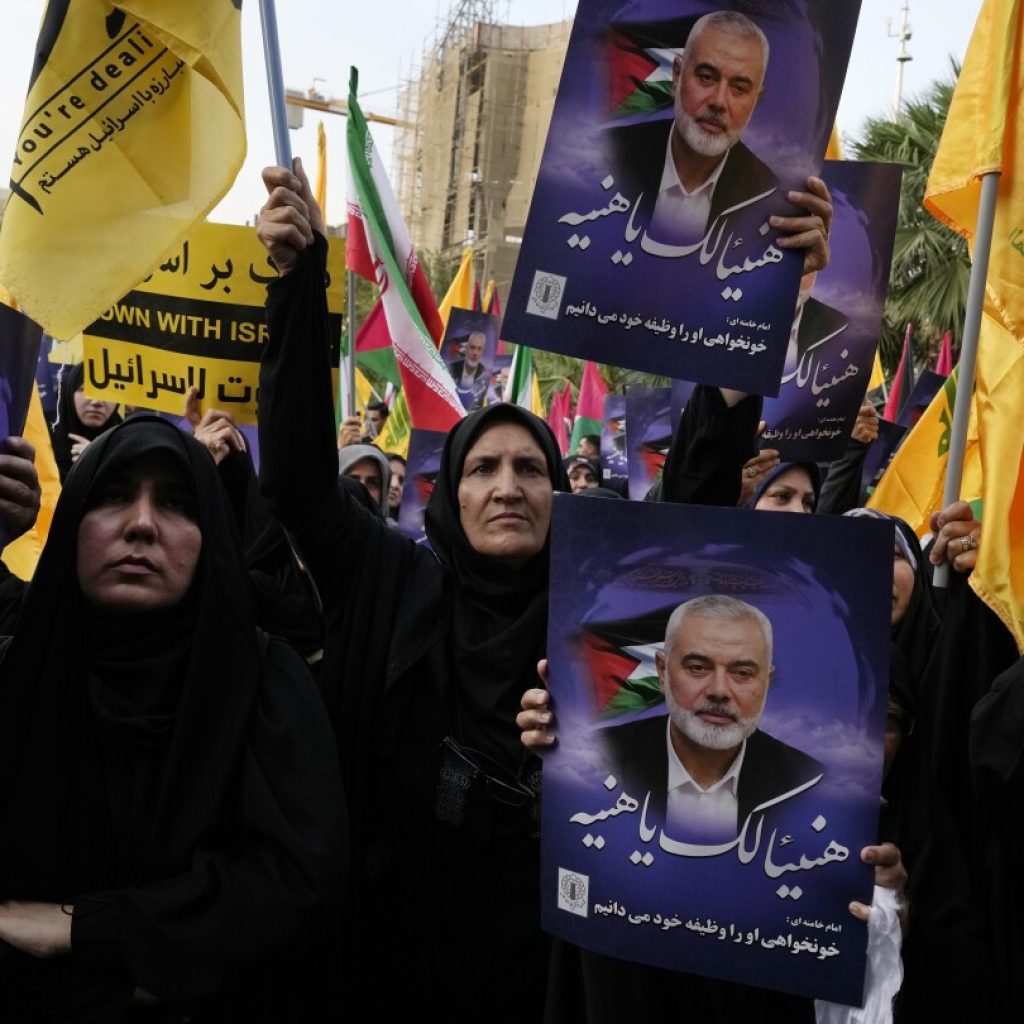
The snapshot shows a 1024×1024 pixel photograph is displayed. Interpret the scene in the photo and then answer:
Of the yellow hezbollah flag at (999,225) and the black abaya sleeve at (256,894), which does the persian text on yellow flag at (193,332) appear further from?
the yellow hezbollah flag at (999,225)

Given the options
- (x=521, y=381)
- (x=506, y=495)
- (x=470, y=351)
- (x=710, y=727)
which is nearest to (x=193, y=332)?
(x=506, y=495)

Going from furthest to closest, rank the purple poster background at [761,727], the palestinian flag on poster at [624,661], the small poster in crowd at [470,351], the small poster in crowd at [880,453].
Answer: the small poster in crowd at [470,351] → the small poster in crowd at [880,453] → the palestinian flag on poster at [624,661] → the purple poster background at [761,727]

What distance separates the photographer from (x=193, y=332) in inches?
128

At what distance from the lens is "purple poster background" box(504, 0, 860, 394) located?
198cm

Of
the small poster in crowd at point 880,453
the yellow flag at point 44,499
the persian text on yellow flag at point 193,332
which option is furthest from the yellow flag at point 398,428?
the yellow flag at point 44,499

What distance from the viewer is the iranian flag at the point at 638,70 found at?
1.97 m

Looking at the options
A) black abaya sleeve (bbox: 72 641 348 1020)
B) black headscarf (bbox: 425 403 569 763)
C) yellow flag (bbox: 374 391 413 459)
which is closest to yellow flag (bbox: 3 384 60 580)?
black headscarf (bbox: 425 403 569 763)

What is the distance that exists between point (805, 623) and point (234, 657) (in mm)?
883

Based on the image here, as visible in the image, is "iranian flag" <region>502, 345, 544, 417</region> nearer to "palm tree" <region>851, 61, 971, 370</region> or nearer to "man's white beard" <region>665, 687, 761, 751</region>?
"palm tree" <region>851, 61, 971, 370</region>

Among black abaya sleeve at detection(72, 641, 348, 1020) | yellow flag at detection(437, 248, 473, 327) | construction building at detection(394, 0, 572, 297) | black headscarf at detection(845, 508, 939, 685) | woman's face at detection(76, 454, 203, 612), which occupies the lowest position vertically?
black abaya sleeve at detection(72, 641, 348, 1020)

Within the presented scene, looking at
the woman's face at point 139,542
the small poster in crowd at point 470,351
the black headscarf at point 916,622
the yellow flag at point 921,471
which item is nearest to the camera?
the woman's face at point 139,542

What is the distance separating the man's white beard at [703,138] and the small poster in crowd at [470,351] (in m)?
4.91

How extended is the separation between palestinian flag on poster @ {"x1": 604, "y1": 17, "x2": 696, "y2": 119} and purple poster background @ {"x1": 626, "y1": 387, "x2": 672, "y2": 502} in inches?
149

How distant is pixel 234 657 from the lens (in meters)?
1.89
